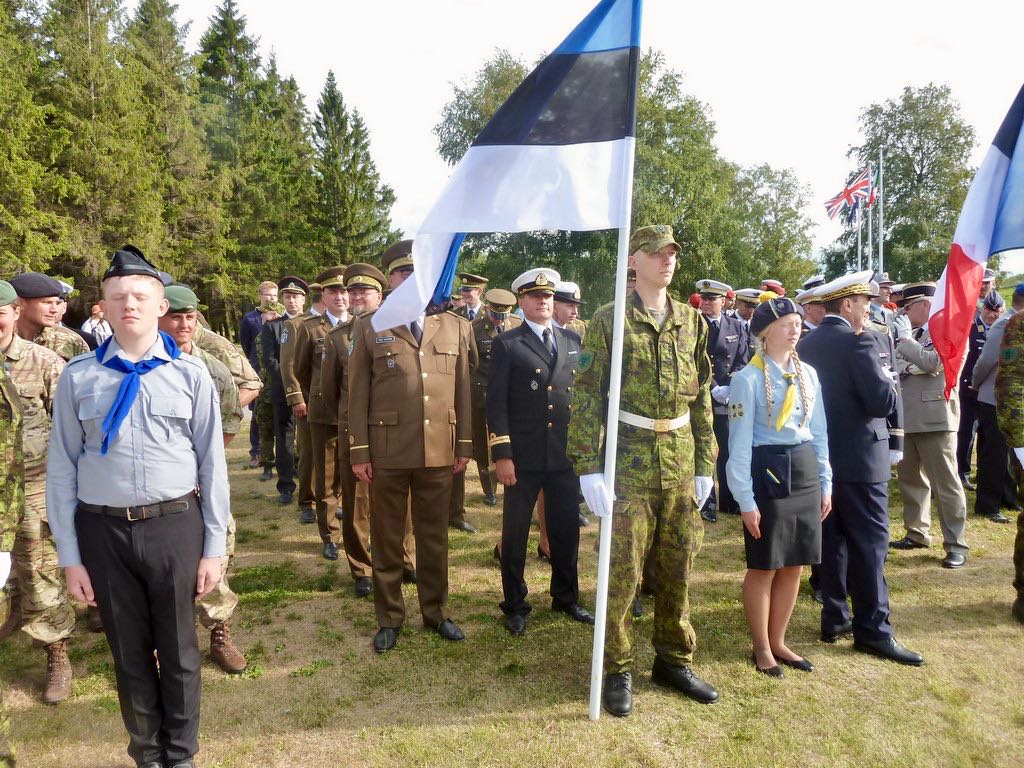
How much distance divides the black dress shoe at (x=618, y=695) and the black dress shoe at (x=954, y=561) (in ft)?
11.7

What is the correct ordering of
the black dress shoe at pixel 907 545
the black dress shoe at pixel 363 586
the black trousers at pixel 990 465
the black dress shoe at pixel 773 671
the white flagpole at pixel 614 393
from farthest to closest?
the black trousers at pixel 990 465 → the black dress shoe at pixel 907 545 → the black dress shoe at pixel 363 586 → the black dress shoe at pixel 773 671 → the white flagpole at pixel 614 393

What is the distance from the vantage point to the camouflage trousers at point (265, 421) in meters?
8.37

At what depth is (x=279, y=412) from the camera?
803 centimetres

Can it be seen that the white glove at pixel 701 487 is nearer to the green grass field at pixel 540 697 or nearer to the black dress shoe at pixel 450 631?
the green grass field at pixel 540 697

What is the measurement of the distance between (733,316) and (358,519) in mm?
4894

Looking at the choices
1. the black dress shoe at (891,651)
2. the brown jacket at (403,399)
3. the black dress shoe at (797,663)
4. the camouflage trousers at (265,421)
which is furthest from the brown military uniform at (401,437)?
the camouflage trousers at (265,421)

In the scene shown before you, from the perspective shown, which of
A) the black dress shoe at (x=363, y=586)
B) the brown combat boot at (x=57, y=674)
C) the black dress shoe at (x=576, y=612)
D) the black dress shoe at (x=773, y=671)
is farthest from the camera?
the black dress shoe at (x=363, y=586)

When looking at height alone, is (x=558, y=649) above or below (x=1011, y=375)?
below

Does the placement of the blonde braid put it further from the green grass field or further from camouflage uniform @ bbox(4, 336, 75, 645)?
camouflage uniform @ bbox(4, 336, 75, 645)

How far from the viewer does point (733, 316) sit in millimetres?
7602

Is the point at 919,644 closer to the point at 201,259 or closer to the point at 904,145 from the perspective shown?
the point at 201,259

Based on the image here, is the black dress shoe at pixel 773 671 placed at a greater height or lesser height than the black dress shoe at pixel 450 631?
greater

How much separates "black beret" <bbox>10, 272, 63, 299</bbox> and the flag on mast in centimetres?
562

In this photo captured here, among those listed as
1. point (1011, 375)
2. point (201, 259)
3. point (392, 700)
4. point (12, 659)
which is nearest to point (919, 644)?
point (1011, 375)
